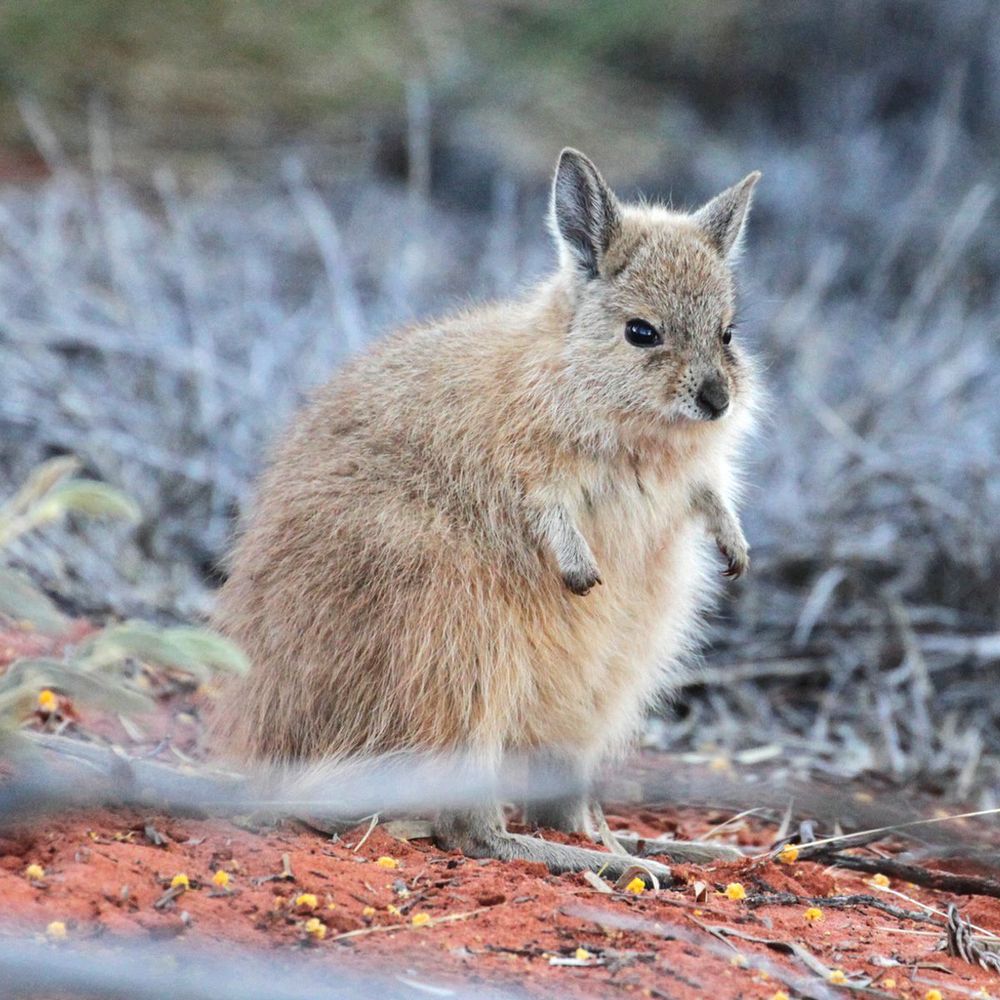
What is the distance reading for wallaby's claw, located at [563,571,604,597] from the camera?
4.22 metres

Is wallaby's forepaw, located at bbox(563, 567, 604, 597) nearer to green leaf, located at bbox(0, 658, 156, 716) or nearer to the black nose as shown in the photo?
the black nose

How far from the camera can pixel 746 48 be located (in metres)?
12.6

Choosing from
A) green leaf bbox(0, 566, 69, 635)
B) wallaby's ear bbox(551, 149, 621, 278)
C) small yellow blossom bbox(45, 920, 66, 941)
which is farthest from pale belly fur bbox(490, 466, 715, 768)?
small yellow blossom bbox(45, 920, 66, 941)

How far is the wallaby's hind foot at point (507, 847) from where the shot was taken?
13.1 feet

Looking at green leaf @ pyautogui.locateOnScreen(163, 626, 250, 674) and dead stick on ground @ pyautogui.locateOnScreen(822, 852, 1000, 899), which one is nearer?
green leaf @ pyautogui.locateOnScreen(163, 626, 250, 674)

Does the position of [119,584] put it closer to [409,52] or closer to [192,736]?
[192,736]

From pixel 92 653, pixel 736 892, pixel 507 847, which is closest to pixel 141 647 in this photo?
pixel 92 653

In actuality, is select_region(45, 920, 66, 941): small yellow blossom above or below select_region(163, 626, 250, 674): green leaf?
below

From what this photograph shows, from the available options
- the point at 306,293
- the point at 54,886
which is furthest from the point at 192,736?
the point at 306,293

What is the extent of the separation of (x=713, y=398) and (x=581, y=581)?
2.20ft

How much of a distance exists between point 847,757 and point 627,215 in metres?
2.29

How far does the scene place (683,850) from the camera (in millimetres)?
4297

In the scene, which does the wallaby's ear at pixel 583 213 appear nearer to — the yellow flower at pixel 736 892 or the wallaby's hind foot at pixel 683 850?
the wallaby's hind foot at pixel 683 850

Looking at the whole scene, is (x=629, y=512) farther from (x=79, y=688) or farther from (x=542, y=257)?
(x=542, y=257)
